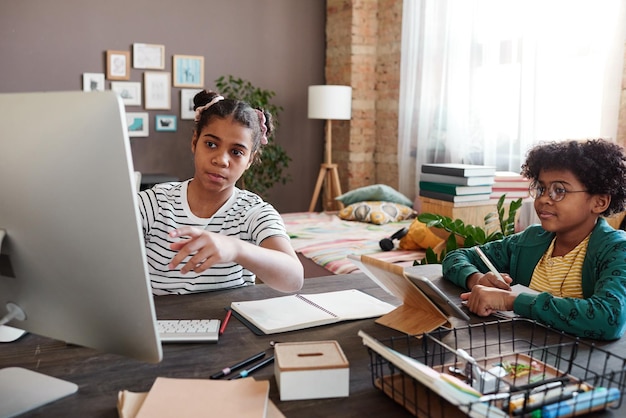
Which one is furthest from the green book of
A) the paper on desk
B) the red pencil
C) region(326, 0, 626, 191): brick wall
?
the paper on desk

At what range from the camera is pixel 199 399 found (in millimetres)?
927

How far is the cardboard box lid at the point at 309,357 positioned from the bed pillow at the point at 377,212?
3466 millimetres

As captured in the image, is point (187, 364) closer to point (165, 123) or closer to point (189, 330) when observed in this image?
point (189, 330)

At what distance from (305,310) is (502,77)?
133 inches

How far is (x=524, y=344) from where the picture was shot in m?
1.21

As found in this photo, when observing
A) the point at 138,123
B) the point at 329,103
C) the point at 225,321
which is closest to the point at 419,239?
the point at 329,103

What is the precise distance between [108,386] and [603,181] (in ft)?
3.90

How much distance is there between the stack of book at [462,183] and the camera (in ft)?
11.7

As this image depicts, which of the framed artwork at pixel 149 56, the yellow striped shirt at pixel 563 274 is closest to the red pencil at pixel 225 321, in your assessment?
the yellow striped shirt at pixel 563 274

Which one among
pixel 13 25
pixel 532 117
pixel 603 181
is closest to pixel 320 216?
pixel 532 117

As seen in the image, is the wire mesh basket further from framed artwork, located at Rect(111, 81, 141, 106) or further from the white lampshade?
framed artwork, located at Rect(111, 81, 141, 106)

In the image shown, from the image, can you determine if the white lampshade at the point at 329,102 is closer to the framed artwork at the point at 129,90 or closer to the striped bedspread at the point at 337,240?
Result: the striped bedspread at the point at 337,240

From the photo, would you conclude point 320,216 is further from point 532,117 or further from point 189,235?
point 189,235

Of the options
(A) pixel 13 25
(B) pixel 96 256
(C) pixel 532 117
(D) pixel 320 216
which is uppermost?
(A) pixel 13 25
